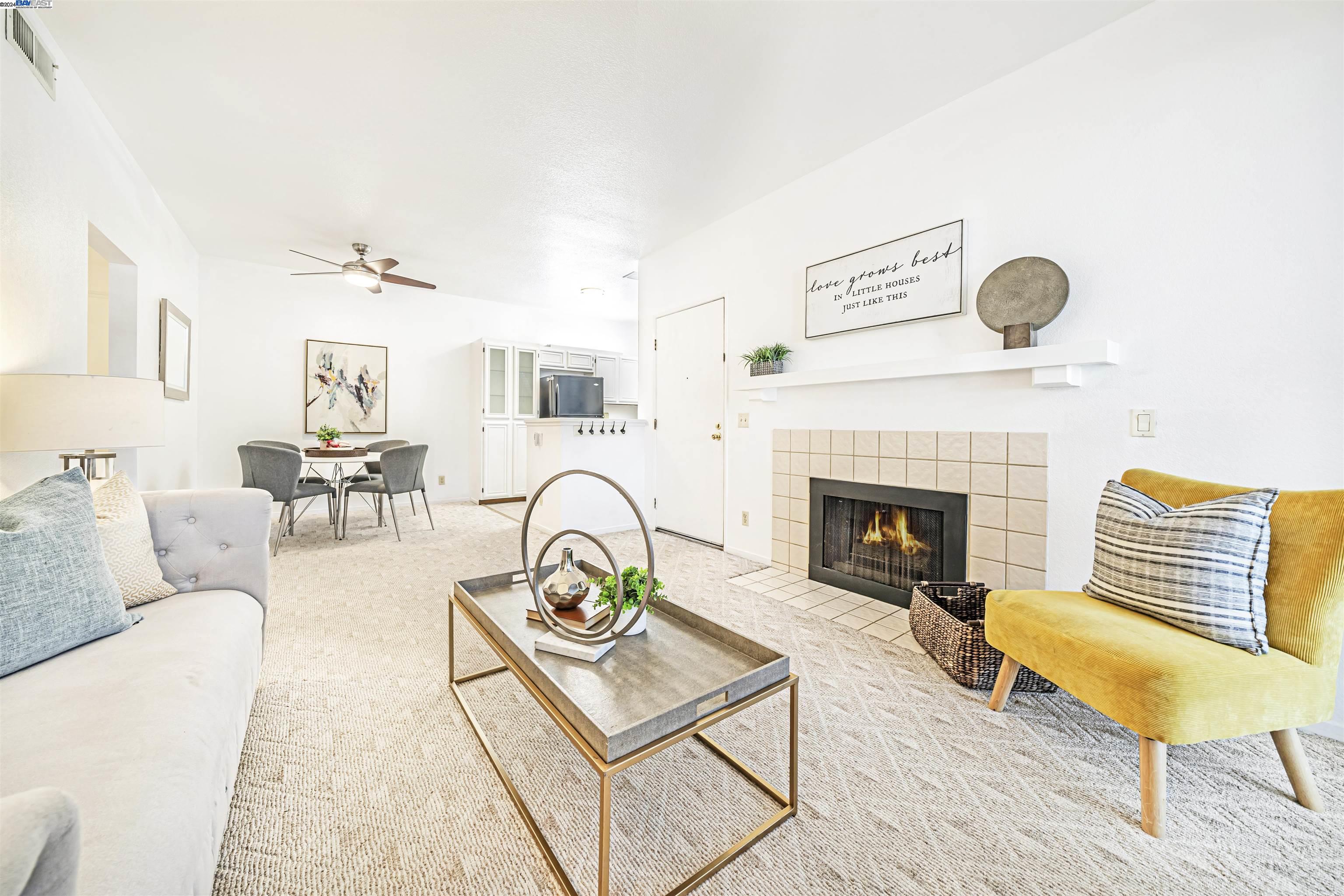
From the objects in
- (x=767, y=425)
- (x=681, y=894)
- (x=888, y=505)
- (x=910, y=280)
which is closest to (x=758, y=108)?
(x=910, y=280)

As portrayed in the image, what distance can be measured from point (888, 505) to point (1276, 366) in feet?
4.80

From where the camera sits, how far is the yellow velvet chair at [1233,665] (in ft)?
3.72

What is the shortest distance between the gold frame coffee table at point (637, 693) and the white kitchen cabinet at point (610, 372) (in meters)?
5.32

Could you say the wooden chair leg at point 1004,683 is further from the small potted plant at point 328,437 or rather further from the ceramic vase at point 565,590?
the small potted plant at point 328,437

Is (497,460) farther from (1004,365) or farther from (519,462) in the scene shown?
(1004,365)

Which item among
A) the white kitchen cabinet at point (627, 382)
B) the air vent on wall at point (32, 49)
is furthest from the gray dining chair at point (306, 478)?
the white kitchen cabinet at point (627, 382)

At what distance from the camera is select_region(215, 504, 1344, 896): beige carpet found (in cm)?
104

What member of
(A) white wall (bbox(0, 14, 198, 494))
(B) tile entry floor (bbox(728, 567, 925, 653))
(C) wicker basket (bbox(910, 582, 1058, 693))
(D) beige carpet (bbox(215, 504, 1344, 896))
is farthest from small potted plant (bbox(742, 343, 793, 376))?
(A) white wall (bbox(0, 14, 198, 494))

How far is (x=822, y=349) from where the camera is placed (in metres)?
2.97

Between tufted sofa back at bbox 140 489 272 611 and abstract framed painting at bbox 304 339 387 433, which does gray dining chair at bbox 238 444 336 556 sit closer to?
abstract framed painting at bbox 304 339 387 433

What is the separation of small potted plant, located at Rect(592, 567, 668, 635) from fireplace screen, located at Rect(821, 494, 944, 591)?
170 cm

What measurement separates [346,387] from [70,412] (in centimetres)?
408

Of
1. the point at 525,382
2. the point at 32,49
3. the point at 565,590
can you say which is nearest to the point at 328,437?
the point at 525,382

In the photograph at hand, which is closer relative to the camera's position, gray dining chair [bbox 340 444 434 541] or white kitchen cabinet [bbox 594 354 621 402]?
gray dining chair [bbox 340 444 434 541]
